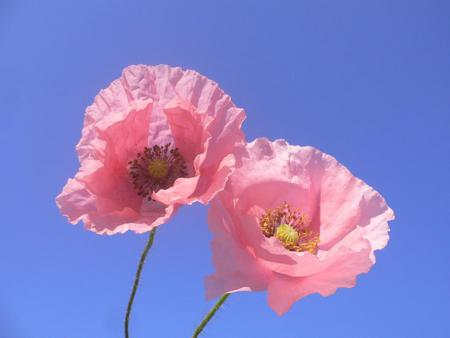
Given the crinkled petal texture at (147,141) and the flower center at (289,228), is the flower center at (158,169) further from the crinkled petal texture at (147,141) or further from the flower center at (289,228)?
the flower center at (289,228)

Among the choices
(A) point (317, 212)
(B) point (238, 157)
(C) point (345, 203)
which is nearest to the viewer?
(B) point (238, 157)

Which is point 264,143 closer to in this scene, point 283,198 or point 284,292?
point 283,198

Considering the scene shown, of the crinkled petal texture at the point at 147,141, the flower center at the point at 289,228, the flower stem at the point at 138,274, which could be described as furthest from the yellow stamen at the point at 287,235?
the flower stem at the point at 138,274

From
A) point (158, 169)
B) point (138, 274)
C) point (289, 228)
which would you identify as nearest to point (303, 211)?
point (289, 228)

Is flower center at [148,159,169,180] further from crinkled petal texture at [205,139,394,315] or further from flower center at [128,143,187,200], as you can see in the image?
crinkled petal texture at [205,139,394,315]

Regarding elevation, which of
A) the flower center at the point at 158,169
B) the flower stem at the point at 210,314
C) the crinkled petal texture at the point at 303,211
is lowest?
the flower stem at the point at 210,314

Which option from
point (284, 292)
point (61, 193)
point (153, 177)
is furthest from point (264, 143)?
point (61, 193)
